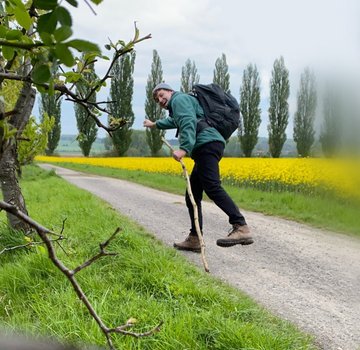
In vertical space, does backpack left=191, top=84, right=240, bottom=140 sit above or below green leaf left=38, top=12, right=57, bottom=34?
above

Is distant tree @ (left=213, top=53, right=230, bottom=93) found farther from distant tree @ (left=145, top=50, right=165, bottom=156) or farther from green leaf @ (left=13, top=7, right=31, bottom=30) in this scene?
green leaf @ (left=13, top=7, right=31, bottom=30)

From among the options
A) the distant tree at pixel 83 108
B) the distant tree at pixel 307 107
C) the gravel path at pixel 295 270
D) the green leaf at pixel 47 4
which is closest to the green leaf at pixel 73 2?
the green leaf at pixel 47 4

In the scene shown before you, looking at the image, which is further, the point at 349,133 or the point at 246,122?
the point at 246,122

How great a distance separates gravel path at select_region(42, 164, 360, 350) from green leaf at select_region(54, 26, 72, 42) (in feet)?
8.84

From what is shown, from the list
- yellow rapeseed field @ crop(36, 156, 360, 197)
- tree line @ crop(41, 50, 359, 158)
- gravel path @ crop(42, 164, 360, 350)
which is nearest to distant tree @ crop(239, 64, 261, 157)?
tree line @ crop(41, 50, 359, 158)

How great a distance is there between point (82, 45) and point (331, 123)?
1289mm

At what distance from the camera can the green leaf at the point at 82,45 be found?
24.7 inches

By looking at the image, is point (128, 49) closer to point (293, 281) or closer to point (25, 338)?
point (25, 338)

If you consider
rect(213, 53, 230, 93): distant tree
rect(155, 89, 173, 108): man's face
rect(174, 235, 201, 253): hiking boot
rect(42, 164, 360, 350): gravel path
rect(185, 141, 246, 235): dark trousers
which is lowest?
rect(42, 164, 360, 350): gravel path

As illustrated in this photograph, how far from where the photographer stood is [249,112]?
41.5 metres

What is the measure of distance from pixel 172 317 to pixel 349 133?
1495 millimetres

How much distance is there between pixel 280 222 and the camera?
25.6ft

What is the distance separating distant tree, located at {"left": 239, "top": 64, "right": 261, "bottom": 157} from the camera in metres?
40.0

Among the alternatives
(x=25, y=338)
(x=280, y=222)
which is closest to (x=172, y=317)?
(x=25, y=338)
